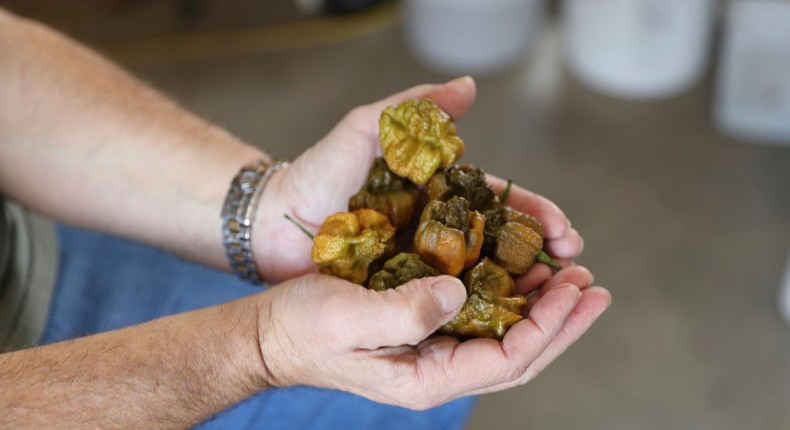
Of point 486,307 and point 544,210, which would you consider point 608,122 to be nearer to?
point 544,210

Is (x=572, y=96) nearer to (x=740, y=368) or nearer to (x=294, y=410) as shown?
(x=740, y=368)

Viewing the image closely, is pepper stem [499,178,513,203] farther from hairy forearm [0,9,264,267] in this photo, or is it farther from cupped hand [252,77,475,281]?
hairy forearm [0,9,264,267]

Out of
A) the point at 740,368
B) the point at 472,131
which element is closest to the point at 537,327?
the point at 740,368

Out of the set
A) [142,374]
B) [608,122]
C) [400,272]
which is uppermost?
[400,272]

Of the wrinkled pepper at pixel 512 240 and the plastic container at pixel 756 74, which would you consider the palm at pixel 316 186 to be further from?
the plastic container at pixel 756 74

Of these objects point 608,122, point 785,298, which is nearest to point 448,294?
point 785,298

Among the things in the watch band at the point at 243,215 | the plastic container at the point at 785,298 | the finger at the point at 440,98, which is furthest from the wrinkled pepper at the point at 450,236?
the plastic container at the point at 785,298
